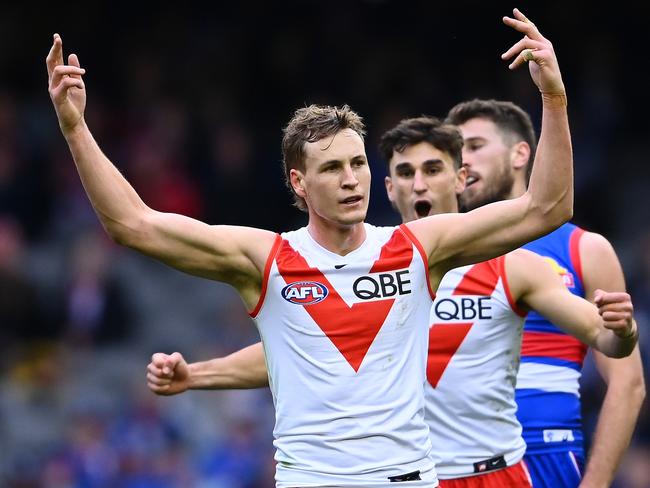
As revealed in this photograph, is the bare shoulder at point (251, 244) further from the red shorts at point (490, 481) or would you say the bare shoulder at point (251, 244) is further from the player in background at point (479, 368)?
the red shorts at point (490, 481)

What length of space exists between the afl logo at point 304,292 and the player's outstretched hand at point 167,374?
0.83 meters

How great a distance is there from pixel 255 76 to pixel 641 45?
15.0 feet

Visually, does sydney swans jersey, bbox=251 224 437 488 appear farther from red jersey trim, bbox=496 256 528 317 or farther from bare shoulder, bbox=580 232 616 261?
bare shoulder, bbox=580 232 616 261

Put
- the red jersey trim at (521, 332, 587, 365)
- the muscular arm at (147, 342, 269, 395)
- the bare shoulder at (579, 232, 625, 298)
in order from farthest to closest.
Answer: the red jersey trim at (521, 332, 587, 365) < the bare shoulder at (579, 232, 625, 298) < the muscular arm at (147, 342, 269, 395)

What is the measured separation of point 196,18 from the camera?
16250 millimetres

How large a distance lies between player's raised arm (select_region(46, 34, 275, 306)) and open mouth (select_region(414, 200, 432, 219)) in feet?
4.32

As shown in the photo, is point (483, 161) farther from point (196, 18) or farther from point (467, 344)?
point (196, 18)

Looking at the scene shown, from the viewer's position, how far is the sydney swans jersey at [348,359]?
495 centimetres

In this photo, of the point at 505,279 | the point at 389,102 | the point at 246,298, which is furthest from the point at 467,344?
the point at 389,102

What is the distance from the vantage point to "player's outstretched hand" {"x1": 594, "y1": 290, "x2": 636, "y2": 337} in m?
5.13

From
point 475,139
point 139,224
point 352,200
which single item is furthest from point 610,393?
point 139,224

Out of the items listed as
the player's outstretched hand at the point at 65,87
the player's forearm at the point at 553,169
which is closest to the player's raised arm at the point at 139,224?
the player's outstretched hand at the point at 65,87

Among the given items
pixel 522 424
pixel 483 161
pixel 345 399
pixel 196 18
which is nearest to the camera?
pixel 345 399

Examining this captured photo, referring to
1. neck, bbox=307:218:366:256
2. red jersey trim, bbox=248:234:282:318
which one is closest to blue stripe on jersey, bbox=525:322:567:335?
neck, bbox=307:218:366:256
